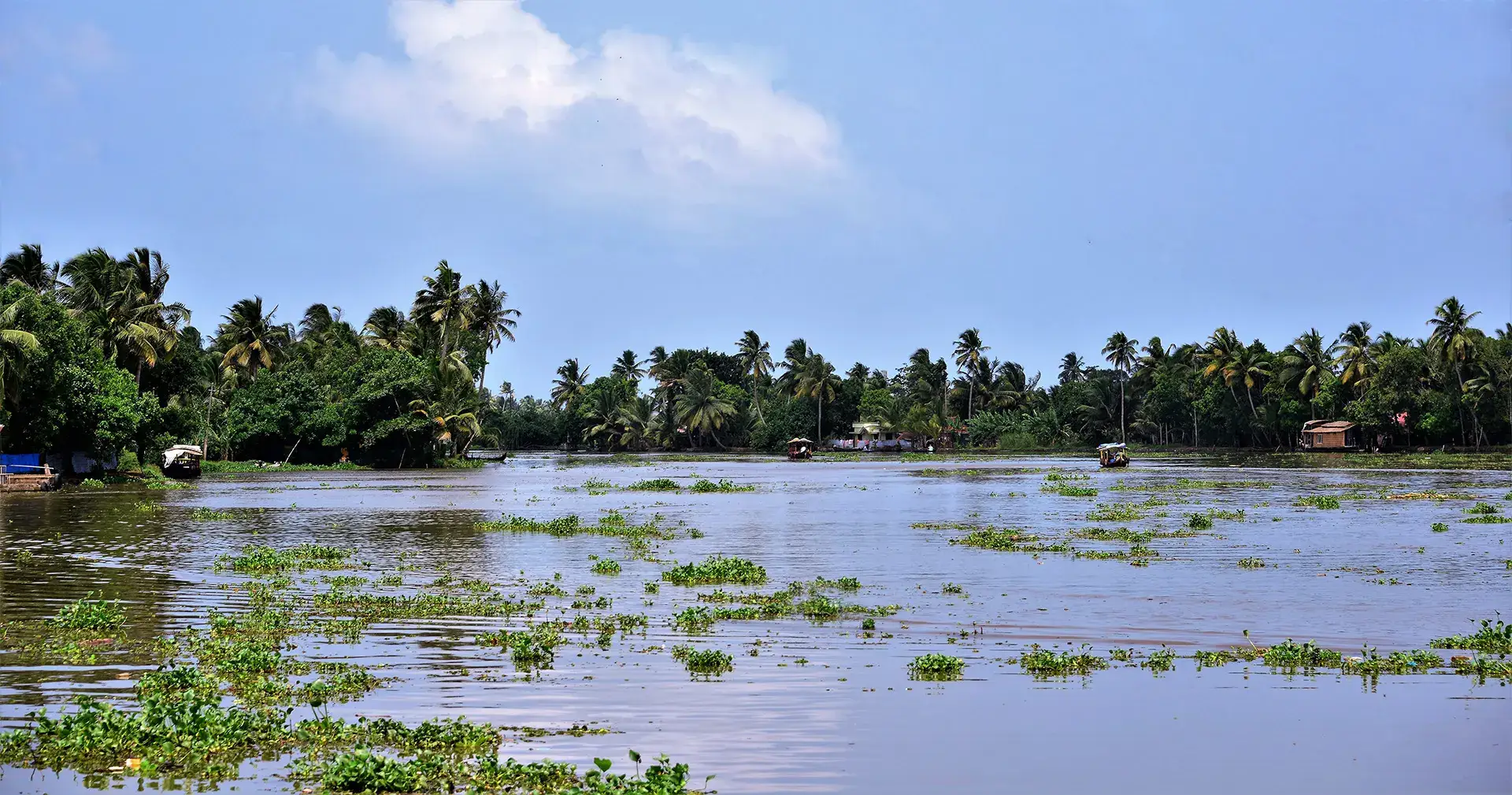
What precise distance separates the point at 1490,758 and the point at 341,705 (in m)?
11.4

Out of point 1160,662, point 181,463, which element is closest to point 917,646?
point 1160,662

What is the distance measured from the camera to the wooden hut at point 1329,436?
11356cm

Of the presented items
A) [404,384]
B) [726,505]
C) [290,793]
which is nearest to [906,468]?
[404,384]

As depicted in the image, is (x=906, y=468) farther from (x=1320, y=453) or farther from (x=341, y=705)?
(x=341, y=705)

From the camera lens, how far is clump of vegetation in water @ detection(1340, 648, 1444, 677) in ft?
46.4

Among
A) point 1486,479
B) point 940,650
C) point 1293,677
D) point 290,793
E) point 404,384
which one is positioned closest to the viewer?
point 290,793

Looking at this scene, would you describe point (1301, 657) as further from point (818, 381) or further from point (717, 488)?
point (818, 381)

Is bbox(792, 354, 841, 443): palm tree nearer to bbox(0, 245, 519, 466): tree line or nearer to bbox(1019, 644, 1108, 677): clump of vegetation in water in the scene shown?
bbox(0, 245, 519, 466): tree line

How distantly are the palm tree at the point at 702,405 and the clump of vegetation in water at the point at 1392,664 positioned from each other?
5489 inches

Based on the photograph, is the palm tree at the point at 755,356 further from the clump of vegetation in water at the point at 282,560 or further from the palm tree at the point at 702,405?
the clump of vegetation in water at the point at 282,560

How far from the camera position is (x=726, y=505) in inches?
1913

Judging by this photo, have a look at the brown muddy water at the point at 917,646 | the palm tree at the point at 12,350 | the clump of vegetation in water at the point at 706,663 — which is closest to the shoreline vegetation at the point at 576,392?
the palm tree at the point at 12,350

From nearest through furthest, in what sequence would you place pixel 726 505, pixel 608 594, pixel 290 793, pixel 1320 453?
pixel 290 793, pixel 608 594, pixel 726 505, pixel 1320 453

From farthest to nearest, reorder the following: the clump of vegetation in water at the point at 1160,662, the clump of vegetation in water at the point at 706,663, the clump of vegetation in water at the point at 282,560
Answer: the clump of vegetation in water at the point at 282,560
the clump of vegetation in water at the point at 1160,662
the clump of vegetation in water at the point at 706,663
